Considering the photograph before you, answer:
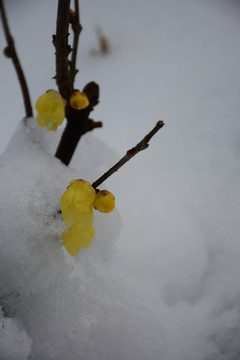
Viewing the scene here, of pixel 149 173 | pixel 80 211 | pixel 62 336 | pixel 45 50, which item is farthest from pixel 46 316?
pixel 45 50

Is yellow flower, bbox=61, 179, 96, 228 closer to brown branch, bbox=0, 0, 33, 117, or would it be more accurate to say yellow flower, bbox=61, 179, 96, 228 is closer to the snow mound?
the snow mound

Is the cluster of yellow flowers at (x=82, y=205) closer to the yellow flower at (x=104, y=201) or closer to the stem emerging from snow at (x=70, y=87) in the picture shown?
the yellow flower at (x=104, y=201)

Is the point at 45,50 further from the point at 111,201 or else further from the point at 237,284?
the point at 237,284

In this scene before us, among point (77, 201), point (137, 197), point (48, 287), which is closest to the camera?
point (77, 201)

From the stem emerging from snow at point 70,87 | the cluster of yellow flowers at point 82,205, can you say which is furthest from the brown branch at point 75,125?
the cluster of yellow flowers at point 82,205

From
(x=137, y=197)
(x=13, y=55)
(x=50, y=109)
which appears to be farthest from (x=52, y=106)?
(x=137, y=197)

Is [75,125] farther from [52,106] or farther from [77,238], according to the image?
[77,238]
